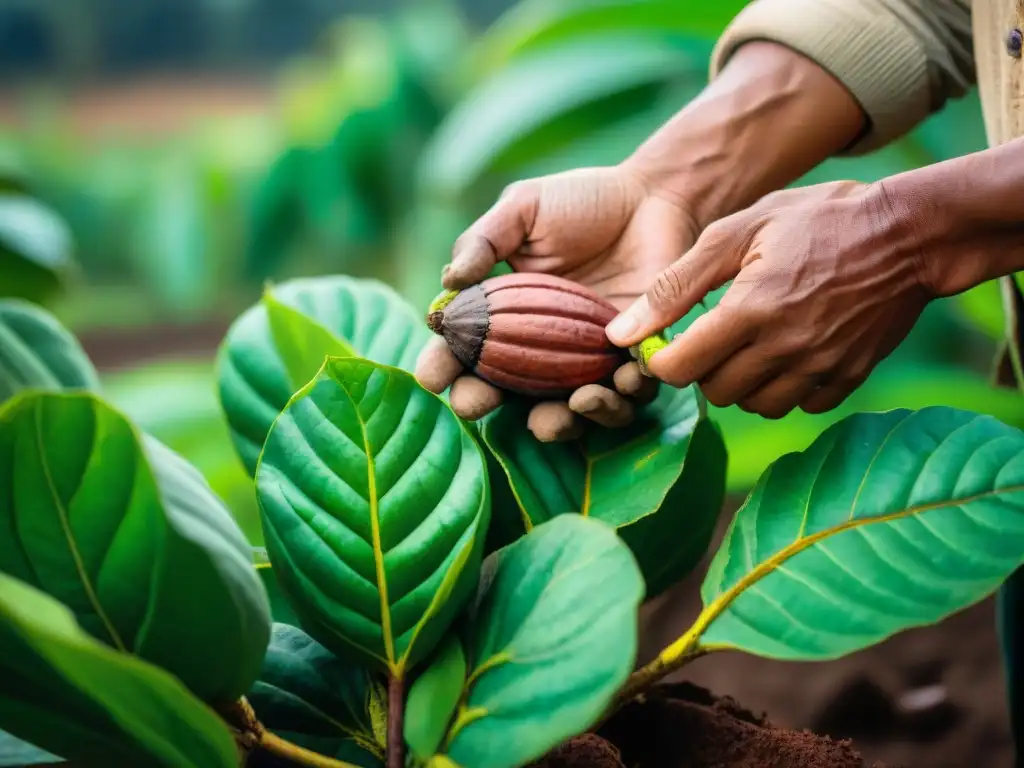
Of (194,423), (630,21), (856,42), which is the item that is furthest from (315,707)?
(630,21)

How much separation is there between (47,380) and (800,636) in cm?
53

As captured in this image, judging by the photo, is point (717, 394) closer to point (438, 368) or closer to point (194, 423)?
point (438, 368)

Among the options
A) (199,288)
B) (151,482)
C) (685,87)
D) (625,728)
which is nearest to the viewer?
(151,482)

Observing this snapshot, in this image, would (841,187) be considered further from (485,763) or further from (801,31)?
(485,763)

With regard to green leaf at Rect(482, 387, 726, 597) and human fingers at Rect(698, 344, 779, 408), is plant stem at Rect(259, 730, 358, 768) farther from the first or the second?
human fingers at Rect(698, 344, 779, 408)

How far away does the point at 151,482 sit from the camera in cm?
43

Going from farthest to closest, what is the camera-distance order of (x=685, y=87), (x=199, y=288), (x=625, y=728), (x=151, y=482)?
1. (x=199, y=288)
2. (x=685, y=87)
3. (x=625, y=728)
4. (x=151, y=482)

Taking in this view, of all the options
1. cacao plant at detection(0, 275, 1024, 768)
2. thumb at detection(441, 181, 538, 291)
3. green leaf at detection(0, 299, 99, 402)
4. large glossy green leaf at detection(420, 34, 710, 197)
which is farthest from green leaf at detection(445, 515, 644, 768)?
large glossy green leaf at detection(420, 34, 710, 197)

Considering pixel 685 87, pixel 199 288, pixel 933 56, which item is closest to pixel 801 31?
pixel 933 56

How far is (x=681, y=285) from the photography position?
633 mm

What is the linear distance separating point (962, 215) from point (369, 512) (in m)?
0.39

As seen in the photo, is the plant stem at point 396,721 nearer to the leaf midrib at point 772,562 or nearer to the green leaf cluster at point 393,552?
the green leaf cluster at point 393,552

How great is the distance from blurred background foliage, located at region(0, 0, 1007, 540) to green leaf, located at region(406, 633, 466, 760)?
1.03m

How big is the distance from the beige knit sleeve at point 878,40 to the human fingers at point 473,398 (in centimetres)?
39
